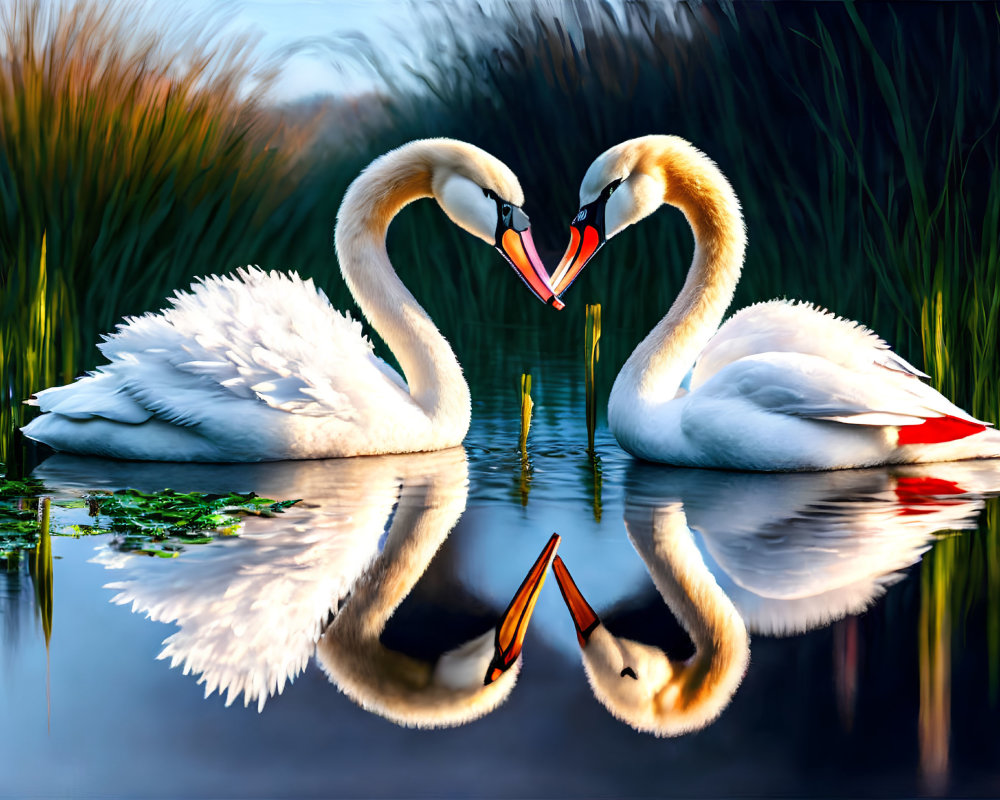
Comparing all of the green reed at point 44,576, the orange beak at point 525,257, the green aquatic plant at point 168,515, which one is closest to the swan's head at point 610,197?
the orange beak at point 525,257

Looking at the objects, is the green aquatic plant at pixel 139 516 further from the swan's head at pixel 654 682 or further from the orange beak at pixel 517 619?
the swan's head at pixel 654 682

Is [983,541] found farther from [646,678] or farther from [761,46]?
[761,46]

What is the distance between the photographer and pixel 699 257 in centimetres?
662

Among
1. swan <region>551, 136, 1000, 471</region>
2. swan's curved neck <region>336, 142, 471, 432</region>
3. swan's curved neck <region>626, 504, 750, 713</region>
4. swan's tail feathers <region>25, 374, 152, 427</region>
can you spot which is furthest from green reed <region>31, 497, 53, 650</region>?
swan <region>551, 136, 1000, 471</region>

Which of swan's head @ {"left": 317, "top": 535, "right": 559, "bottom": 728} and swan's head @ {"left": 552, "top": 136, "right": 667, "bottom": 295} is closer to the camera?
swan's head @ {"left": 317, "top": 535, "right": 559, "bottom": 728}

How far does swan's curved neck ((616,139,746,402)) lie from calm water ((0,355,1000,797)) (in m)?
0.92

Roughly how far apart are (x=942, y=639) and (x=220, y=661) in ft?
6.20

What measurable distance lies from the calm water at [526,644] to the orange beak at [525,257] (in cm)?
125

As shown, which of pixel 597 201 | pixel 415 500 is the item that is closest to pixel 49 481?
pixel 415 500

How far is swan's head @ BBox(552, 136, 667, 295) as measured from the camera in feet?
21.3

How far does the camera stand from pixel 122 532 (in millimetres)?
4773

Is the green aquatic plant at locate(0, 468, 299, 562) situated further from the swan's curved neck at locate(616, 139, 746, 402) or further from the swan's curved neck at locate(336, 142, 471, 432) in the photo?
the swan's curved neck at locate(616, 139, 746, 402)

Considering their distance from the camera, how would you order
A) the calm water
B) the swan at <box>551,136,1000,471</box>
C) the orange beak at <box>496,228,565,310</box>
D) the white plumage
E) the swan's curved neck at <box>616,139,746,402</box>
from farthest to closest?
the orange beak at <box>496,228,565,310</box> → the swan's curved neck at <box>616,139,746,402</box> → the white plumage → the swan at <box>551,136,1000,471</box> → the calm water

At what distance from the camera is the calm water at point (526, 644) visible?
2.76 meters
